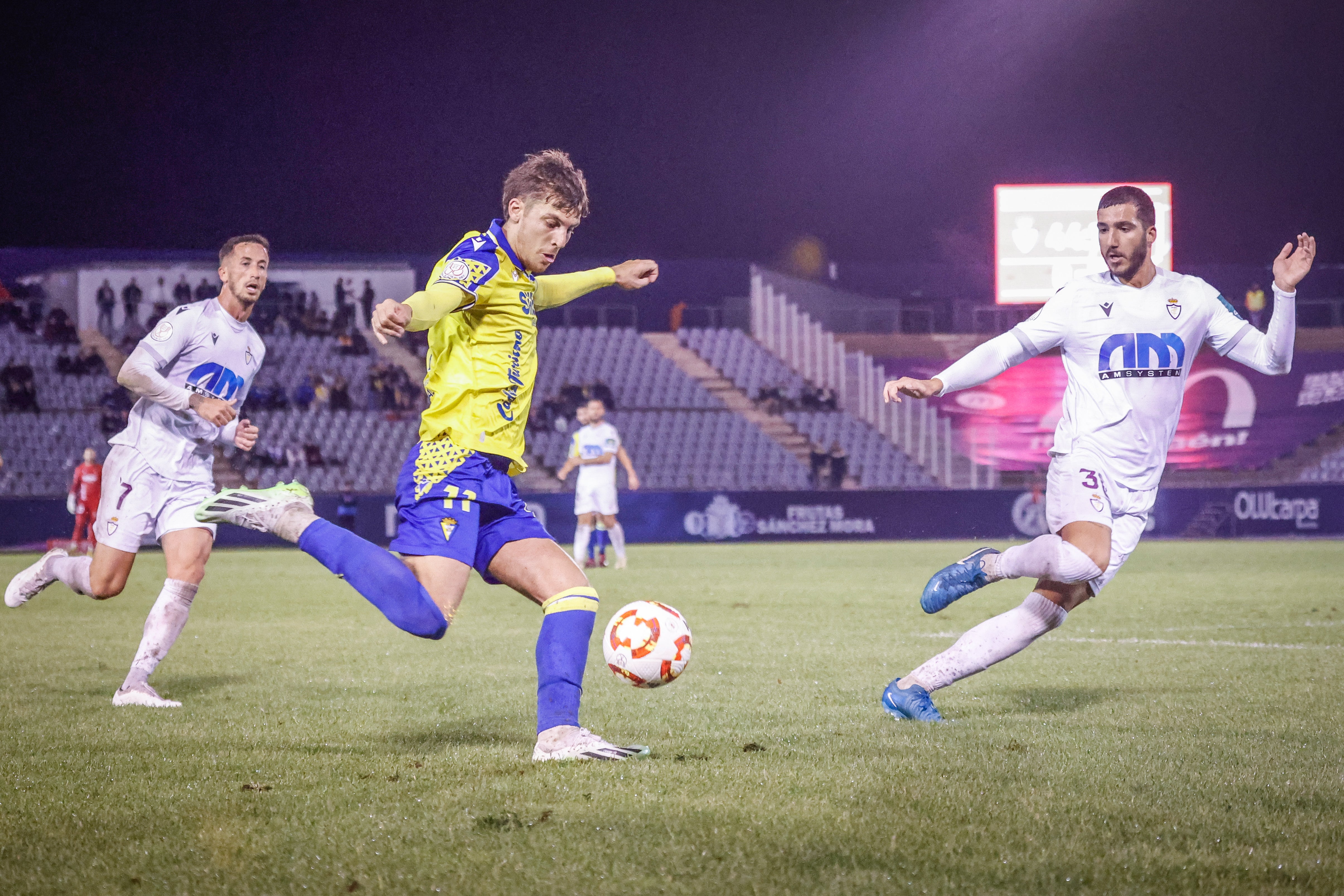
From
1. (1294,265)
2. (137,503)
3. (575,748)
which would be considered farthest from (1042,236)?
(575,748)

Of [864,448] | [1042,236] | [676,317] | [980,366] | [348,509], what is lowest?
[348,509]

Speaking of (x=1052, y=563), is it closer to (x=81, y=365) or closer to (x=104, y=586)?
(x=104, y=586)

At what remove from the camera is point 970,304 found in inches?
1346

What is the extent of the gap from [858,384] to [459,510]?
99.2ft

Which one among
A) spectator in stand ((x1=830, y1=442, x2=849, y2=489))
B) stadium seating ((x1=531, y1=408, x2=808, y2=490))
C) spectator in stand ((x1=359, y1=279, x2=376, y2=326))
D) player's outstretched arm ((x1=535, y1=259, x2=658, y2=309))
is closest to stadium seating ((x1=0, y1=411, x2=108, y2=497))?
spectator in stand ((x1=359, y1=279, x2=376, y2=326))

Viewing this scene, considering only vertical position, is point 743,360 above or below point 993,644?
above

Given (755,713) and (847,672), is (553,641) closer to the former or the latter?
(755,713)

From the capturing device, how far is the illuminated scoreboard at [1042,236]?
97.2ft

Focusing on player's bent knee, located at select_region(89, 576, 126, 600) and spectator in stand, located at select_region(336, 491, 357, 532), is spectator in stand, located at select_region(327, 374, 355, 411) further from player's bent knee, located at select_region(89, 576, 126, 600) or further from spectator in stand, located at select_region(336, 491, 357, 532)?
player's bent knee, located at select_region(89, 576, 126, 600)

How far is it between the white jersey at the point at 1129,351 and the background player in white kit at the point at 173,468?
13.3ft

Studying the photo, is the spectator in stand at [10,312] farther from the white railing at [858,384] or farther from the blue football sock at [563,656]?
the blue football sock at [563,656]

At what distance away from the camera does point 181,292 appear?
3300 cm

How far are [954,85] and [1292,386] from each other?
15.0 m

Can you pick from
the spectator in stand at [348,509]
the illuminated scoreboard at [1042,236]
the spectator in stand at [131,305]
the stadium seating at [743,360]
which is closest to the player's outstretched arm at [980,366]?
the spectator in stand at [348,509]
